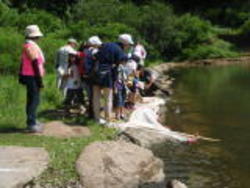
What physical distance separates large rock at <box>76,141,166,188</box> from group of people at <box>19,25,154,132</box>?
161 centimetres

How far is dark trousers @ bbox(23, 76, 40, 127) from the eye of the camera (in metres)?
10.6

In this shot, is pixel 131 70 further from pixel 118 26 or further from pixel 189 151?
pixel 118 26

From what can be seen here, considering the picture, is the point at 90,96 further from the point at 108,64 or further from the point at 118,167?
the point at 118,167

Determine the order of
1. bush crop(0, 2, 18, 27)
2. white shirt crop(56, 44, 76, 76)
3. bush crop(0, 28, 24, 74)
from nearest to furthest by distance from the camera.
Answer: white shirt crop(56, 44, 76, 76) < bush crop(0, 28, 24, 74) < bush crop(0, 2, 18, 27)

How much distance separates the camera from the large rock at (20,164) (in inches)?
337

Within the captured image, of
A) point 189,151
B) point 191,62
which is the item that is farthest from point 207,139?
A: point 191,62

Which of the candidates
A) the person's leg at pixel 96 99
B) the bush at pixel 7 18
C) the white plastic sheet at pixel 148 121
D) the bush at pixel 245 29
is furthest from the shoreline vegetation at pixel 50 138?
the bush at pixel 245 29

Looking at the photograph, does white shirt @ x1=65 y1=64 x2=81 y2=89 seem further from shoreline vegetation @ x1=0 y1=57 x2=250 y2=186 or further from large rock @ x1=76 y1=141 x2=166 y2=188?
large rock @ x1=76 y1=141 x2=166 y2=188

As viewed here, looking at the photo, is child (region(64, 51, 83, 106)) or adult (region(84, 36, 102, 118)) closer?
adult (region(84, 36, 102, 118))

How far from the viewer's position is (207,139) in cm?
1362

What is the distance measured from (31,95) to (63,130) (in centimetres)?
107

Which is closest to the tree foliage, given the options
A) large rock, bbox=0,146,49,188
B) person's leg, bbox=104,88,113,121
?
person's leg, bbox=104,88,113,121

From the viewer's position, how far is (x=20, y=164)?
911cm

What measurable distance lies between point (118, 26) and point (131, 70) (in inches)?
644
